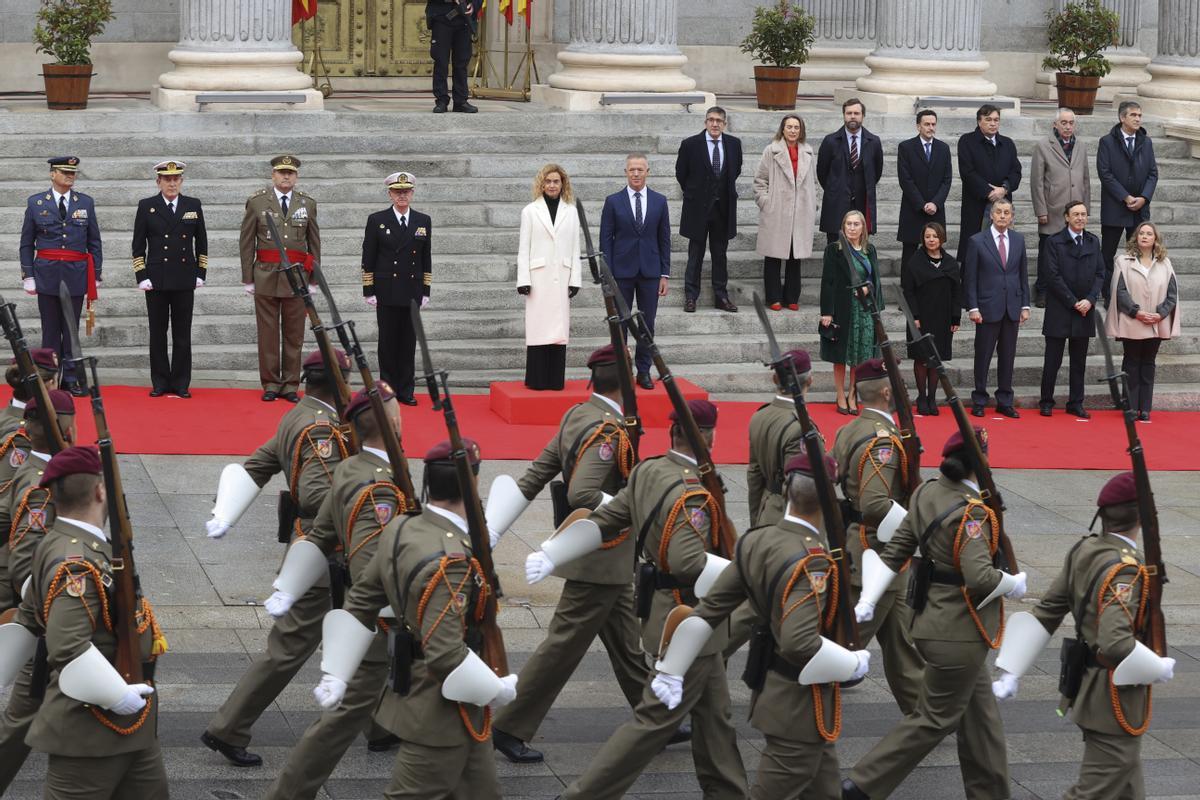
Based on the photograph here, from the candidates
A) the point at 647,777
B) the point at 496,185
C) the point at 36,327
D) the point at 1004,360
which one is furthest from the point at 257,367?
the point at 647,777

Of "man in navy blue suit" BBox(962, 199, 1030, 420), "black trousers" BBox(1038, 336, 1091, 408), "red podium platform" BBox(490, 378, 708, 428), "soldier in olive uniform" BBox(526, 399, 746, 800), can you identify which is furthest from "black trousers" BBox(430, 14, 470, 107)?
"soldier in olive uniform" BBox(526, 399, 746, 800)

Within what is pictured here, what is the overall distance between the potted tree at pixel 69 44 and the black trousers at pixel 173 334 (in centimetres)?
467

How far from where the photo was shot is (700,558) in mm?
7930

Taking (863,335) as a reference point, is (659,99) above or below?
above

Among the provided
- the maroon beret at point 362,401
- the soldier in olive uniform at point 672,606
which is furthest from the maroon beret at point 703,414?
the maroon beret at point 362,401

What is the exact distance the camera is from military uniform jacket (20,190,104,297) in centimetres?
1501

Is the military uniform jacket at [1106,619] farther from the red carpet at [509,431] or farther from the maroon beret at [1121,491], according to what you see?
the red carpet at [509,431]

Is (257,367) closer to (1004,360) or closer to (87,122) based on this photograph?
(87,122)

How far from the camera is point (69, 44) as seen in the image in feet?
61.9

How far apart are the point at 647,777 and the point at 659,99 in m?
12.6

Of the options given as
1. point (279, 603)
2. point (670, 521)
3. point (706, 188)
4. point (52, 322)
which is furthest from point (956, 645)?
point (706, 188)

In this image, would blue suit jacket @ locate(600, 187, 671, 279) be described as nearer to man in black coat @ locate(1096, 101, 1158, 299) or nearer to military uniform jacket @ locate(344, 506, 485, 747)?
man in black coat @ locate(1096, 101, 1158, 299)

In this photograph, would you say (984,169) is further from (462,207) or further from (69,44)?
(69,44)

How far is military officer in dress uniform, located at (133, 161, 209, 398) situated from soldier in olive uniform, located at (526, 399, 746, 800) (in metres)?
7.51
